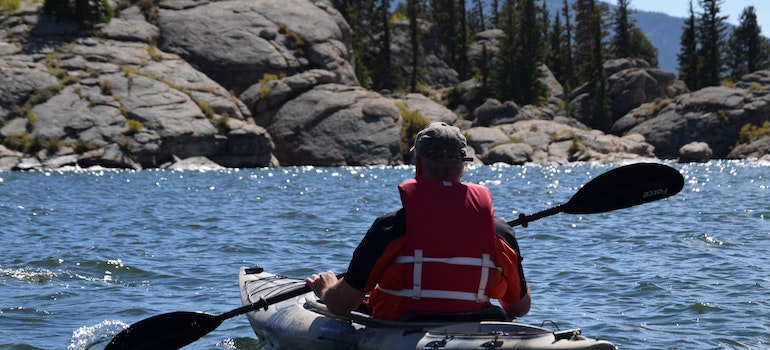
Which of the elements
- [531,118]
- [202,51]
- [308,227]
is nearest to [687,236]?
[308,227]

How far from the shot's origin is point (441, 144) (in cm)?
493

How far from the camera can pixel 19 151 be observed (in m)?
36.8

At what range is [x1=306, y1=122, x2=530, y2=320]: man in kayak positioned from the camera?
4918mm

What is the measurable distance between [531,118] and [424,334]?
53.8m

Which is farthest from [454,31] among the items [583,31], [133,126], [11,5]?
[133,126]

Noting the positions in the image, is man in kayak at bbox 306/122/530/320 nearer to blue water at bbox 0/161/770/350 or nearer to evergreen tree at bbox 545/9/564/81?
blue water at bbox 0/161/770/350

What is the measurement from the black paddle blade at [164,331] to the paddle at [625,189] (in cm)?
257

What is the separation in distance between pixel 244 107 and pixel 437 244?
41963 mm

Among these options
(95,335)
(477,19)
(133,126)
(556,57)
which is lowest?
(95,335)

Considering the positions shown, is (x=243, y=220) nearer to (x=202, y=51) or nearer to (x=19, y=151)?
(x=19, y=151)

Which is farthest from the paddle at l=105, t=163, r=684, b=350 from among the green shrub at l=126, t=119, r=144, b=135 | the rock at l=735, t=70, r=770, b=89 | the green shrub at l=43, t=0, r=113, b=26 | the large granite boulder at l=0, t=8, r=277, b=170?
the rock at l=735, t=70, r=770, b=89

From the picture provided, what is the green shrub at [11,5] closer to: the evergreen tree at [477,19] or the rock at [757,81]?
the rock at [757,81]

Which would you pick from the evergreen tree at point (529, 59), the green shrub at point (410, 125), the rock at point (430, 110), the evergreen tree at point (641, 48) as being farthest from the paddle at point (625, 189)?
the evergreen tree at point (641, 48)

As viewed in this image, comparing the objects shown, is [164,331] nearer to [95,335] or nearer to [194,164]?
[95,335]
